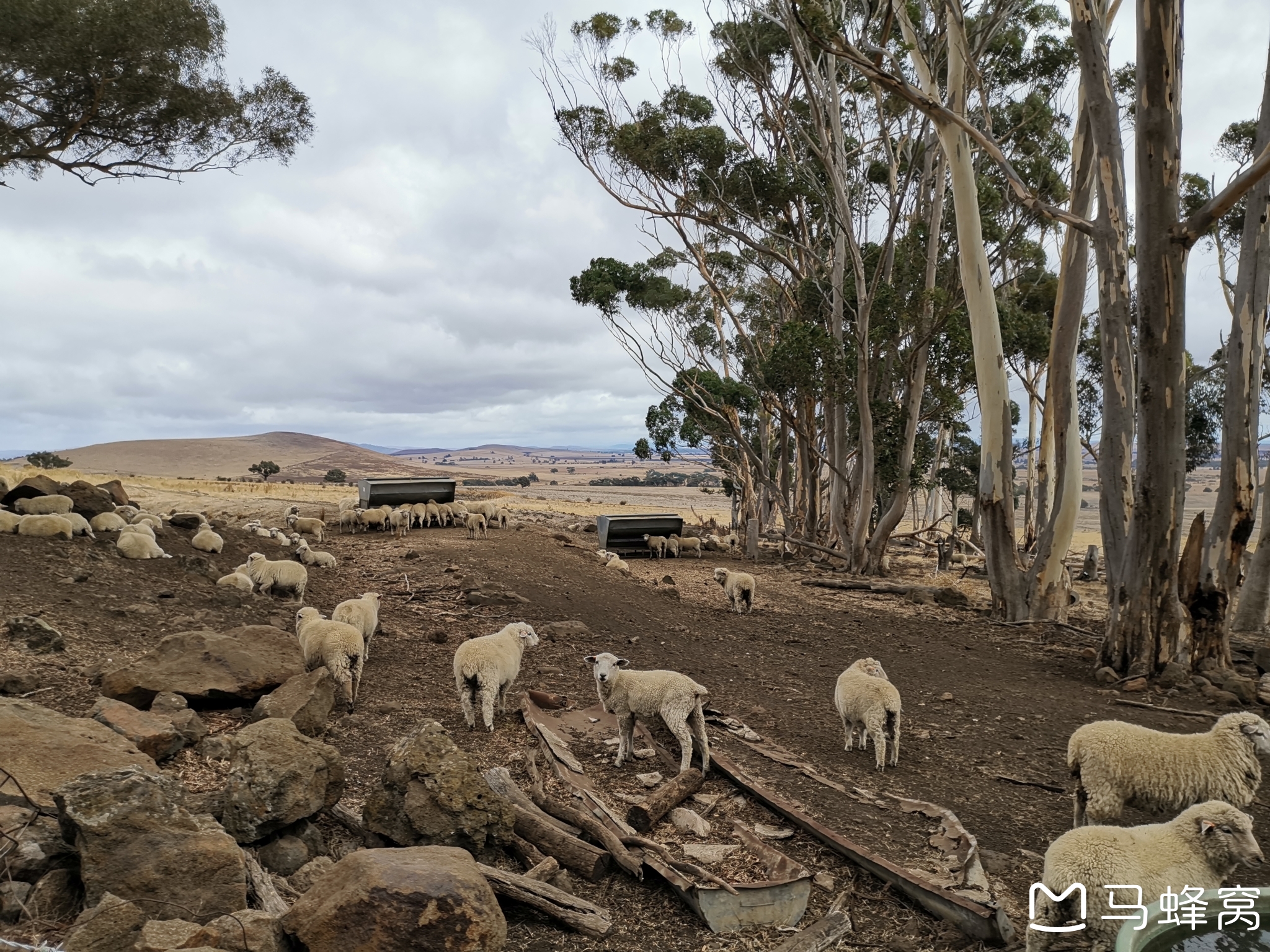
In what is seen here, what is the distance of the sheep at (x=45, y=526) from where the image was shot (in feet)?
36.4

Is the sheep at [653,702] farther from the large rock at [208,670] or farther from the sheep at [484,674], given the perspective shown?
the large rock at [208,670]

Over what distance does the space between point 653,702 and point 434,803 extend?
2162 millimetres

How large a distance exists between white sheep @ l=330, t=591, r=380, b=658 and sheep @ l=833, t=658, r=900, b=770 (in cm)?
497

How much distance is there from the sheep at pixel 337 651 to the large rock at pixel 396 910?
3692mm

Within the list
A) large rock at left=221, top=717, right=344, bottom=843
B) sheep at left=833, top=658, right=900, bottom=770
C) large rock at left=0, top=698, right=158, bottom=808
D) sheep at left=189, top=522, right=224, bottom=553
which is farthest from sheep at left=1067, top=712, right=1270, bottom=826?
sheep at left=189, top=522, right=224, bottom=553

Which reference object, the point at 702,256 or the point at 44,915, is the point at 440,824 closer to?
the point at 44,915

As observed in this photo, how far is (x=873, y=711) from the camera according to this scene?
6723 mm

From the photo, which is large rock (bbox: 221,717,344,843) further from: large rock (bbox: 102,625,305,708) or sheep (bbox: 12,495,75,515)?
sheep (bbox: 12,495,75,515)

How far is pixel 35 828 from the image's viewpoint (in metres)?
3.88

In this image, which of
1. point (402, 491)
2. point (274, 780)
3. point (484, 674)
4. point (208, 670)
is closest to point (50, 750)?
point (274, 780)

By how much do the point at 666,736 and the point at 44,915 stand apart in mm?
4690

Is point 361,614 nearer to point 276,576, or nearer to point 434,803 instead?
point 276,576

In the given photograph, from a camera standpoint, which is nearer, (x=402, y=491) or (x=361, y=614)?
(x=361, y=614)

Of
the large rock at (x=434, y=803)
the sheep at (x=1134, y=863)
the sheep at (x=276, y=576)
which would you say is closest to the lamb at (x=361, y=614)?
the sheep at (x=276, y=576)
